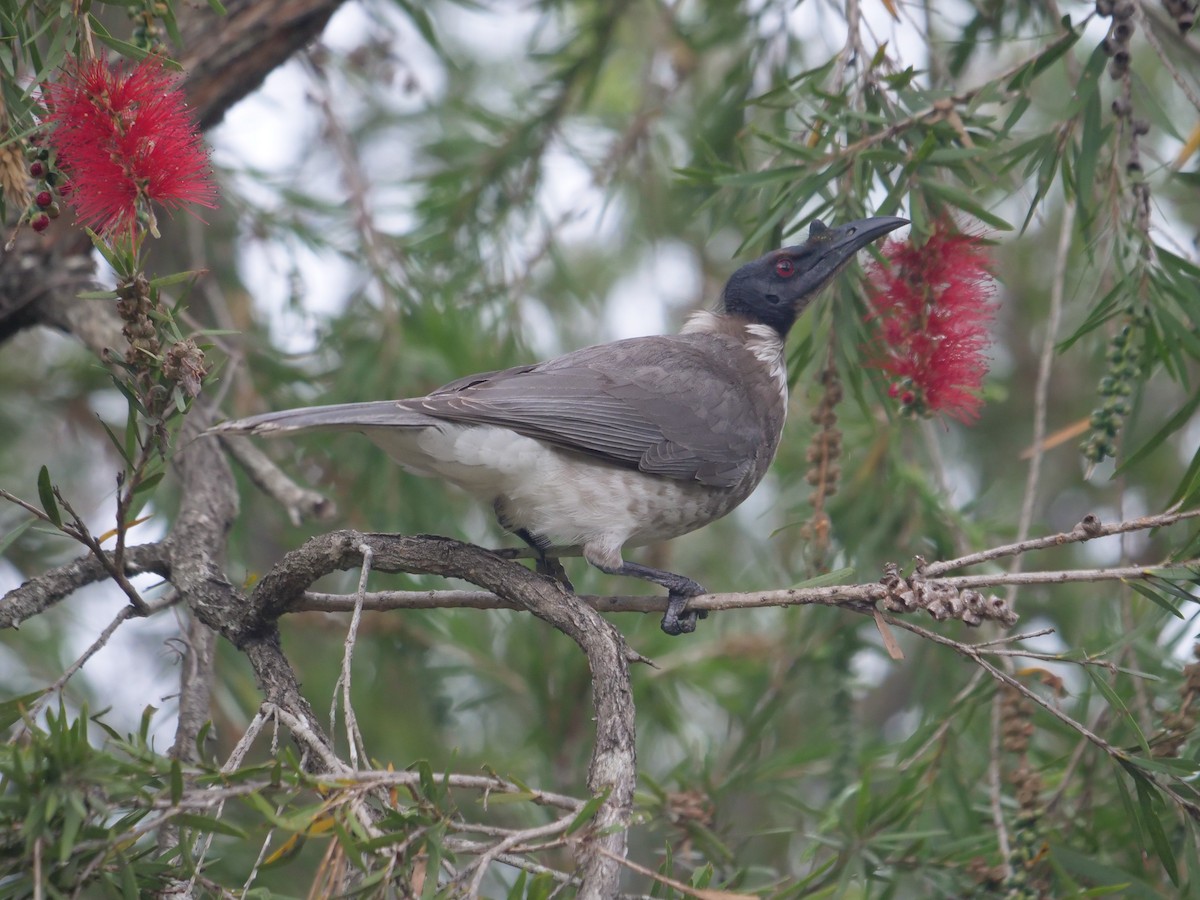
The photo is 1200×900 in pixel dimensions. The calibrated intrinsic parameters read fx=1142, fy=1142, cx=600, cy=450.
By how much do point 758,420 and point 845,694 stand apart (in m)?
1.10

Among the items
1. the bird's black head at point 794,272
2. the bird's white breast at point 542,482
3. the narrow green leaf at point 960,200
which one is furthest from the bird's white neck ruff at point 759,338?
the narrow green leaf at point 960,200

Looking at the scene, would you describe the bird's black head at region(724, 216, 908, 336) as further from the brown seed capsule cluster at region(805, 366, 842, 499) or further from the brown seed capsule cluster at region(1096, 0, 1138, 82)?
the brown seed capsule cluster at region(1096, 0, 1138, 82)

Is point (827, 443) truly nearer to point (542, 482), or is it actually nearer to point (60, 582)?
point (542, 482)

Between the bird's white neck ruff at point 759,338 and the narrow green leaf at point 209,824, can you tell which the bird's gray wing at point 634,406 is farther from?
the narrow green leaf at point 209,824

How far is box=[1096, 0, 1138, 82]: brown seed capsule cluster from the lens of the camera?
3.02m

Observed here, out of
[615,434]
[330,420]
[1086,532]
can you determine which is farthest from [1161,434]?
[330,420]

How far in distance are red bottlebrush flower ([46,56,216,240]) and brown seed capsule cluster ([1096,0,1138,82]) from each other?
7.72 ft

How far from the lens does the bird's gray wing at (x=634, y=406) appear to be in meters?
3.60

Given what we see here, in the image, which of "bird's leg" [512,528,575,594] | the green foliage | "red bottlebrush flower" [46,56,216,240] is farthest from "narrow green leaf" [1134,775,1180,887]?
"red bottlebrush flower" [46,56,216,240]

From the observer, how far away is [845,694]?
4.29 meters

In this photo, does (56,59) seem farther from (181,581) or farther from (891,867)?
(891,867)

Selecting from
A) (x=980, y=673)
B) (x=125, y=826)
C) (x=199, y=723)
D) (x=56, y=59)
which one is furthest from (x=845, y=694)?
(x=56, y=59)

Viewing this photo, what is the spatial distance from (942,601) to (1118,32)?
5.68ft

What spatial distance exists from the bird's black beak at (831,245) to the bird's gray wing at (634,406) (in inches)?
17.4
